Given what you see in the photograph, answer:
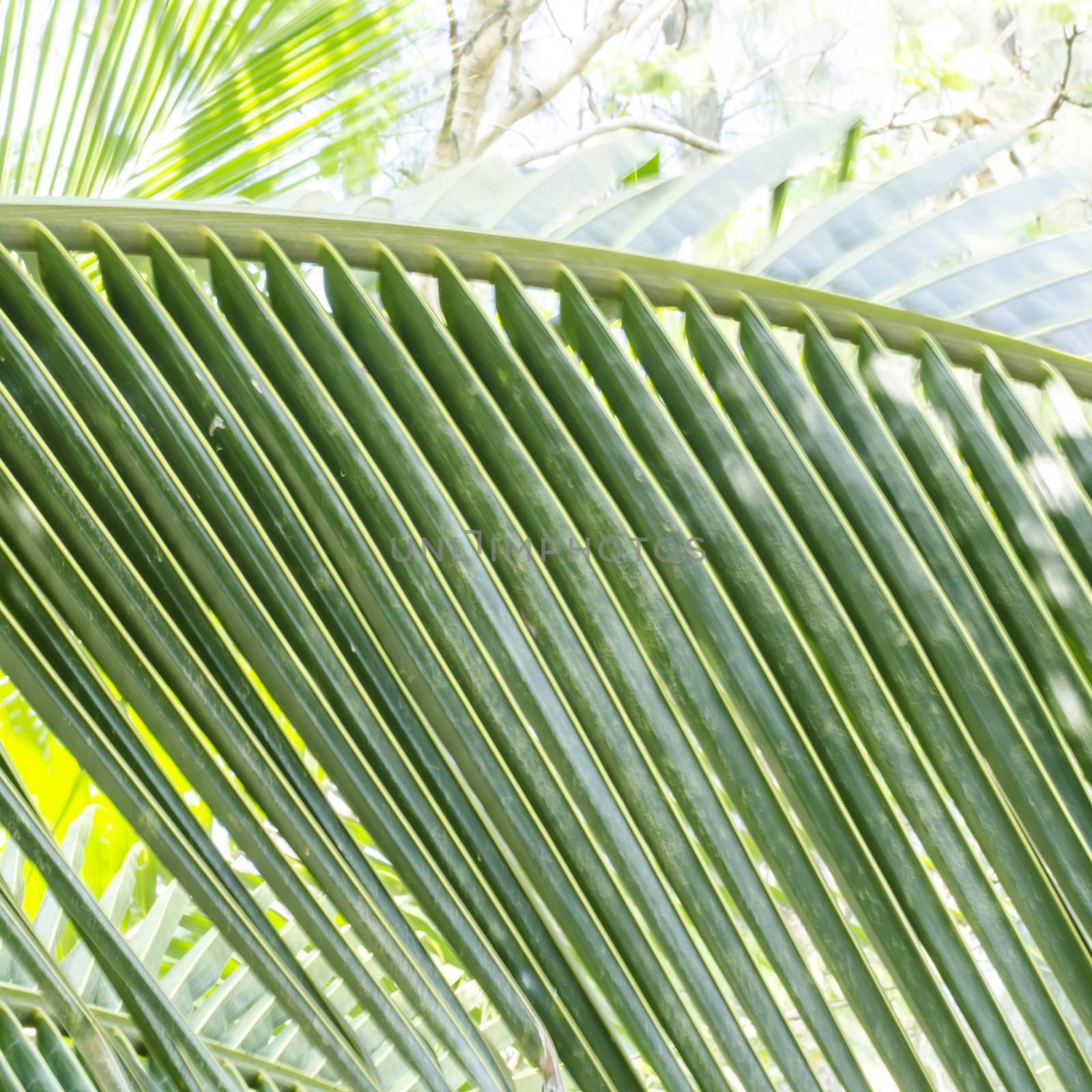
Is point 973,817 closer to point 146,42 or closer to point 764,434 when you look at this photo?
point 764,434

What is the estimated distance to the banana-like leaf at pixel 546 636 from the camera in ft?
1.04

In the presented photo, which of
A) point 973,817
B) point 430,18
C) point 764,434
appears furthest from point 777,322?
point 430,18

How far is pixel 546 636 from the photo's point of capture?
35cm

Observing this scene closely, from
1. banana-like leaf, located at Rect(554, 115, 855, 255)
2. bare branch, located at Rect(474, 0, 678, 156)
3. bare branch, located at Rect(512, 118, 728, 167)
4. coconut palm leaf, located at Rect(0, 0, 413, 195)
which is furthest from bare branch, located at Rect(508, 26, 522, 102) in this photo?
banana-like leaf, located at Rect(554, 115, 855, 255)

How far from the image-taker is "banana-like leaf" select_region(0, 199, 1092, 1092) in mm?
318

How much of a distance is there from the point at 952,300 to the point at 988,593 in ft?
0.43

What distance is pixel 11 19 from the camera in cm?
101

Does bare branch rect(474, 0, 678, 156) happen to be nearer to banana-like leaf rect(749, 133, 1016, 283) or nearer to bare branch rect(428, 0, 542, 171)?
bare branch rect(428, 0, 542, 171)

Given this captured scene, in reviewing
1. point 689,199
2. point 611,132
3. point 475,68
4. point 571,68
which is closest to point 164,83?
point 689,199

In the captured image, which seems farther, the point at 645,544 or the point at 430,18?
the point at 430,18

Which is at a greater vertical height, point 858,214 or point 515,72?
point 515,72

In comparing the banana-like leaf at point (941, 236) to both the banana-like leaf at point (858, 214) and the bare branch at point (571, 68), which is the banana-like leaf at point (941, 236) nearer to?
the banana-like leaf at point (858, 214)

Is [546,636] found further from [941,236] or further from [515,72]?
[515,72]

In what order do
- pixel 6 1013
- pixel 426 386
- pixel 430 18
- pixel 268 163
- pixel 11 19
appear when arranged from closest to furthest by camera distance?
pixel 426 386
pixel 6 1013
pixel 11 19
pixel 268 163
pixel 430 18
